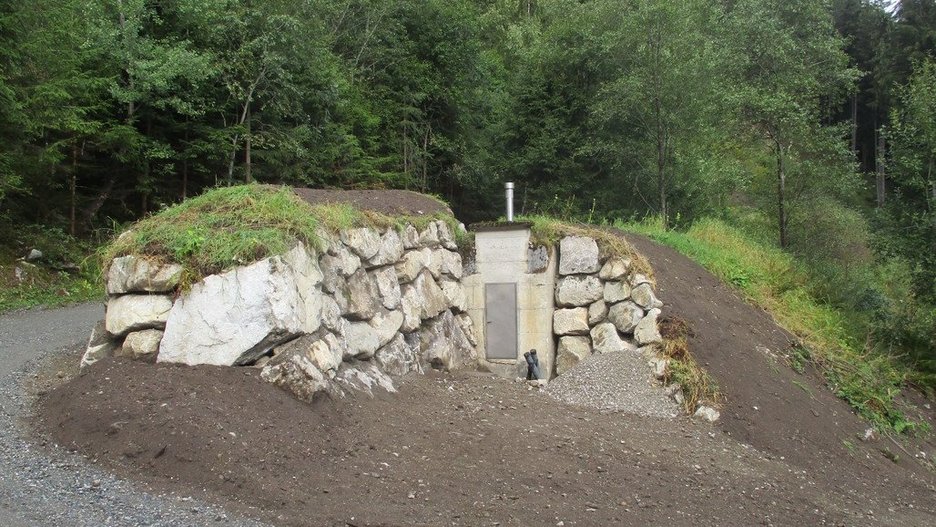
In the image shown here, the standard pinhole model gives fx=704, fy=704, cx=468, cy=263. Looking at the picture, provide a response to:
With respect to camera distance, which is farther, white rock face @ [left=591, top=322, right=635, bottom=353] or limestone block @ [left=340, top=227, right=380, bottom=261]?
white rock face @ [left=591, top=322, right=635, bottom=353]

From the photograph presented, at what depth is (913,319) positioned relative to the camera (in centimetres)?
1216

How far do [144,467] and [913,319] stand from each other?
1232 cm

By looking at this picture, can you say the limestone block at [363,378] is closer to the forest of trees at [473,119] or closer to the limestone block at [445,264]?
the limestone block at [445,264]

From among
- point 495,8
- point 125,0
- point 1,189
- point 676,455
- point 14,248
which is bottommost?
point 676,455

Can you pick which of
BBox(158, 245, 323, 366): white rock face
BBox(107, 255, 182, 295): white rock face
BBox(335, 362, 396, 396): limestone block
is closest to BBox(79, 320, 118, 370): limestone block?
BBox(107, 255, 182, 295): white rock face

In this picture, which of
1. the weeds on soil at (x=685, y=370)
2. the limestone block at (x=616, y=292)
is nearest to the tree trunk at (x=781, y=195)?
the limestone block at (x=616, y=292)

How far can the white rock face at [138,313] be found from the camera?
6.12m

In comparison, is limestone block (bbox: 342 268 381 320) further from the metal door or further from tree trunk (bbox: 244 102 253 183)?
tree trunk (bbox: 244 102 253 183)

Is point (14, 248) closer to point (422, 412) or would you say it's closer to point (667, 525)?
point (422, 412)

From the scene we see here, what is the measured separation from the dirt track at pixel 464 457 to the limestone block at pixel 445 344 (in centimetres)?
102

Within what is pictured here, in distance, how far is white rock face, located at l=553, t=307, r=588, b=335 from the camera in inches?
393

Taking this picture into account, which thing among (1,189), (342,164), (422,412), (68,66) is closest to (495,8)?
(342,164)

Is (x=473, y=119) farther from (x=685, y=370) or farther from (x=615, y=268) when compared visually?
(x=685, y=370)

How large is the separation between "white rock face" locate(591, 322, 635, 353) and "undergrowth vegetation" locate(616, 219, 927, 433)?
8.52ft
